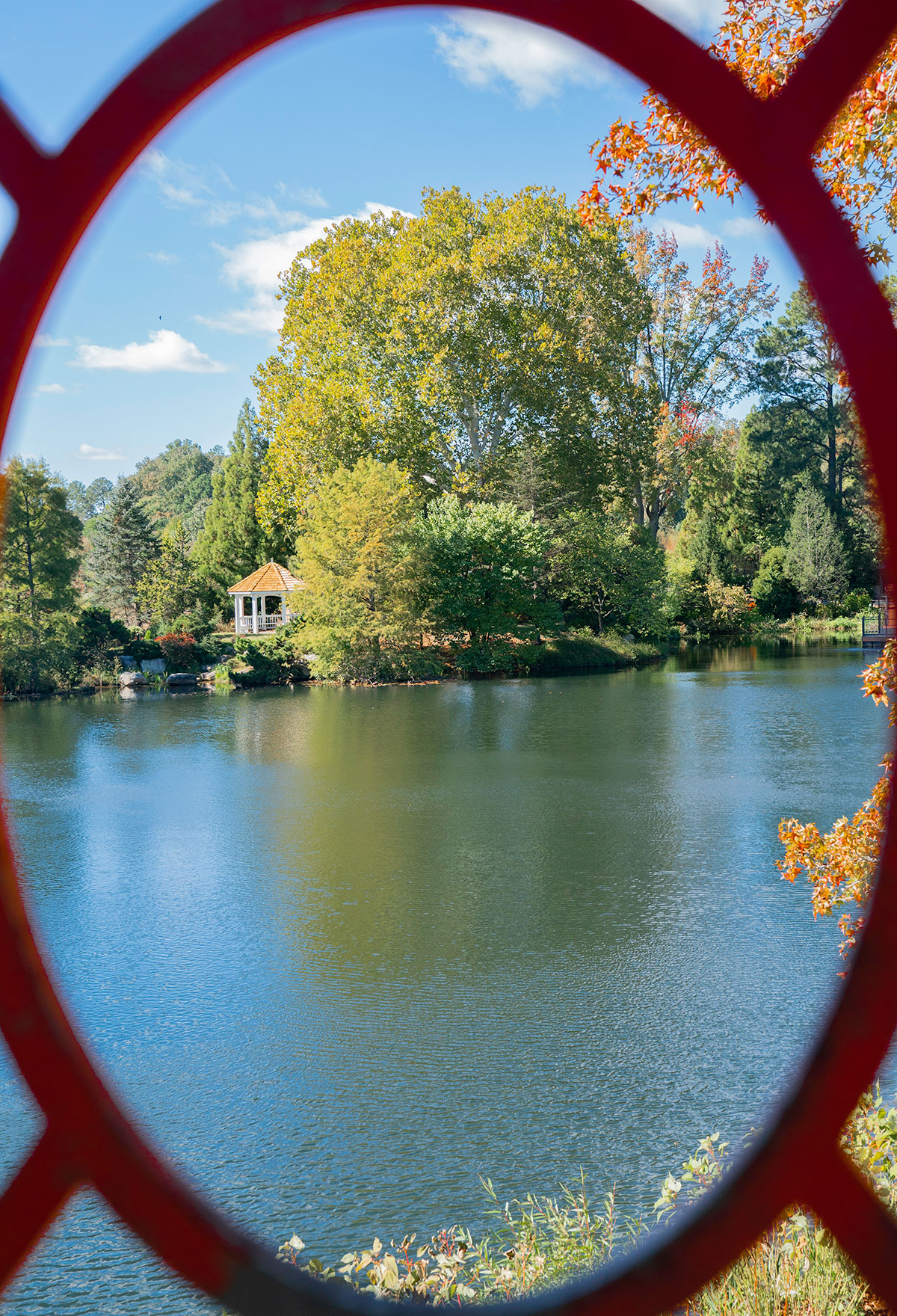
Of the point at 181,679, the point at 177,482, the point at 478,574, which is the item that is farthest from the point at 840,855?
the point at 177,482

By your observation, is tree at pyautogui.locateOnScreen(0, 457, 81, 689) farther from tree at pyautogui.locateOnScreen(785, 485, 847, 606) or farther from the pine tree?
tree at pyautogui.locateOnScreen(785, 485, 847, 606)

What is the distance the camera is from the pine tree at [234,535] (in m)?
28.9

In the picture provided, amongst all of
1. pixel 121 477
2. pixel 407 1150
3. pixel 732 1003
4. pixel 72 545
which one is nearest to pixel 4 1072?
pixel 407 1150

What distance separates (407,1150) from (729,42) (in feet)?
14.6

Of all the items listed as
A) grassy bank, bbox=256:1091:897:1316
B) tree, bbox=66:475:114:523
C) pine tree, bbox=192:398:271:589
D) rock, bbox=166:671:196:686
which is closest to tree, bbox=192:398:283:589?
pine tree, bbox=192:398:271:589

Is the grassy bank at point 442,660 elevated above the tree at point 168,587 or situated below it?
below

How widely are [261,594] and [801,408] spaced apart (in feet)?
61.5

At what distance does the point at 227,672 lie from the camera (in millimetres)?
22344

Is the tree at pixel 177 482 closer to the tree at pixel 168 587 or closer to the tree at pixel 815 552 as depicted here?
the tree at pixel 168 587

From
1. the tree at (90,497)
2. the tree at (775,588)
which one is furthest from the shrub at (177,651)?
the tree at (90,497)

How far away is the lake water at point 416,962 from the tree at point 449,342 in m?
12.6

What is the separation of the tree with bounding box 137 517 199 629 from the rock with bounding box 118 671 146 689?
4835 millimetres

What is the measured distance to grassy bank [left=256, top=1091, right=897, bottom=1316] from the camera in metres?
2.61

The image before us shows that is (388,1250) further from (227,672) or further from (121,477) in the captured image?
(121,477)
